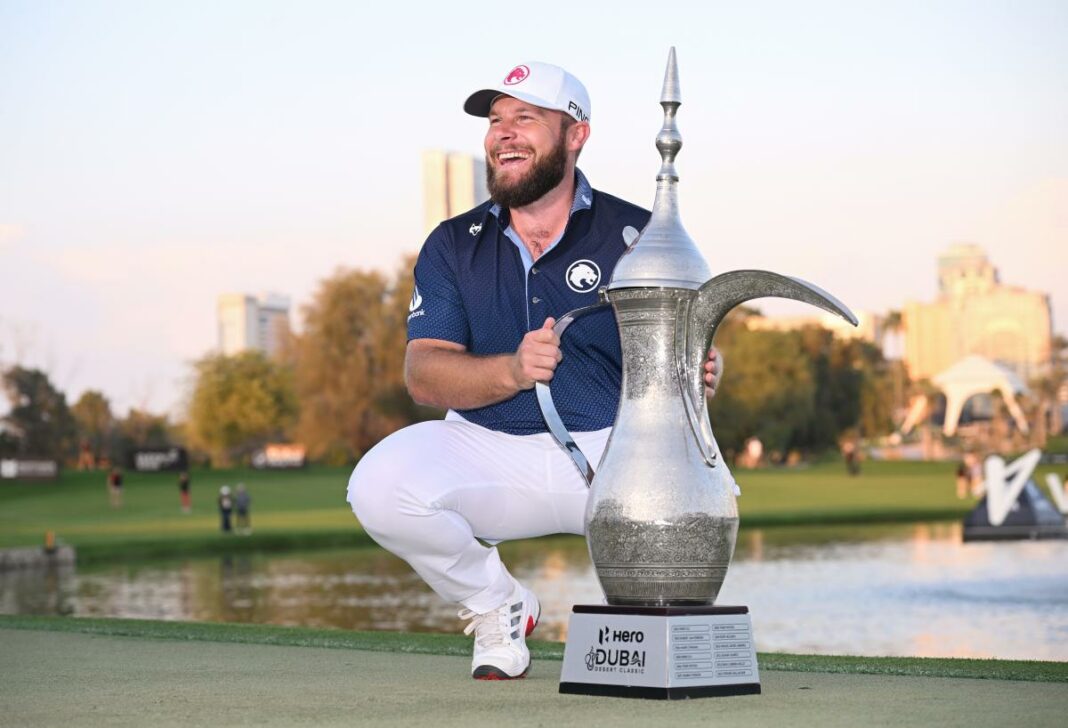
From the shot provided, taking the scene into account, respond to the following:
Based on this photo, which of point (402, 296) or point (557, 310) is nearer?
point (557, 310)

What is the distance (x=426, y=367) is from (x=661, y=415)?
1.23 m

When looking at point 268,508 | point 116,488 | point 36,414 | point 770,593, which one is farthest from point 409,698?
point 36,414

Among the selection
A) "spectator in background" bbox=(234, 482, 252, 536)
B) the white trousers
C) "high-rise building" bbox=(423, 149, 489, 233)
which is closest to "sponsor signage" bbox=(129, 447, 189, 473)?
"spectator in background" bbox=(234, 482, 252, 536)

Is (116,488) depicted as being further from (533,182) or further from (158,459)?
(533,182)

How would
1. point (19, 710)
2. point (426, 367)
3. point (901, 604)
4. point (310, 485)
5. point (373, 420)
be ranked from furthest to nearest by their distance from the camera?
point (373, 420) → point (310, 485) → point (901, 604) → point (426, 367) → point (19, 710)

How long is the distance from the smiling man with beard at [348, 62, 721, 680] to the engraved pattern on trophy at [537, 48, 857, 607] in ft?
2.33

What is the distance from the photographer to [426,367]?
6.02 meters

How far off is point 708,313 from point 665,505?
0.68 metres

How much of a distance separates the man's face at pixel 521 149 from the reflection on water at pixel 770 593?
47.4 ft

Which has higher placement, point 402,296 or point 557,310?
point 402,296

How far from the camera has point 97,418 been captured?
439 feet

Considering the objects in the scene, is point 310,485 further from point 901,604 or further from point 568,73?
point 568,73

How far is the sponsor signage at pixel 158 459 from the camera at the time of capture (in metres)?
83.9

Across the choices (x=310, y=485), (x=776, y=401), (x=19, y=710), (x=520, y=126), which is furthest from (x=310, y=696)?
(x=776, y=401)
